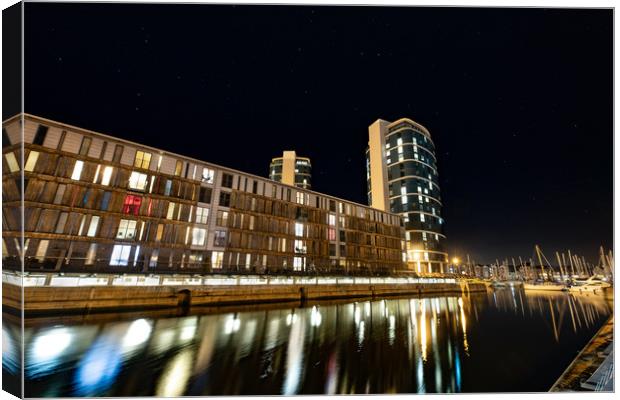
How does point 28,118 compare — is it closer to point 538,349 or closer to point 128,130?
point 128,130

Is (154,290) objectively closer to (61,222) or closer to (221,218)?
(61,222)

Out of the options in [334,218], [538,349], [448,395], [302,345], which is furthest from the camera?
[334,218]

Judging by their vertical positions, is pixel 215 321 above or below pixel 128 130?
below

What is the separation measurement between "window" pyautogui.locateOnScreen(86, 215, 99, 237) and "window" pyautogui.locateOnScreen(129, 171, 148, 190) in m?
4.02

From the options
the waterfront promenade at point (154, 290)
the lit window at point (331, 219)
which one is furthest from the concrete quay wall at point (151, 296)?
the lit window at point (331, 219)

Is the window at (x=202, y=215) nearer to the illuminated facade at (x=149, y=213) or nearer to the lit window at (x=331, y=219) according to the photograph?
the illuminated facade at (x=149, y=213)

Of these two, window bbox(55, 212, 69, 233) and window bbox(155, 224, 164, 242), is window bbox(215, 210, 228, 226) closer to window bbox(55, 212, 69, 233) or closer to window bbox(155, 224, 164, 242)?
window bbox(155, 224, 164, 242)

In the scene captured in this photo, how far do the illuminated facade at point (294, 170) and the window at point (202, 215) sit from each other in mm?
55131

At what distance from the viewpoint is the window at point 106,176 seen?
2502 cm

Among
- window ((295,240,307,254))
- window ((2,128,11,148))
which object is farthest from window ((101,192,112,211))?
window ((295,240,307,254))

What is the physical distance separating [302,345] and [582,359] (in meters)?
11.0

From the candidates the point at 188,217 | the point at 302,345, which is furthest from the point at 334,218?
the point at 302,345

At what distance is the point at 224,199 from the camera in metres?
33.0

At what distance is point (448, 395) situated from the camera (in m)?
6.67
